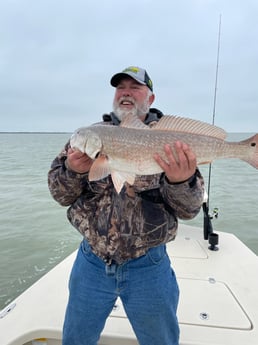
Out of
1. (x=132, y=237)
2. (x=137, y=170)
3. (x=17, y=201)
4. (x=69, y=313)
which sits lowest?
(x=17, y=201)

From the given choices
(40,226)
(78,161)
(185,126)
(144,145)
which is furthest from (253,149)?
(40,226)

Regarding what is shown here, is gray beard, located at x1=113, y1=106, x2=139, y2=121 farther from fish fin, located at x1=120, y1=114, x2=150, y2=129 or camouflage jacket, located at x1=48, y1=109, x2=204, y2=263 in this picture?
camouflage jacket, located at x1=48, y1=109, x2=204, y2=263

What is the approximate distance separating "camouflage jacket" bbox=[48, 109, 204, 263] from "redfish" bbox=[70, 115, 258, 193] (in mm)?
146

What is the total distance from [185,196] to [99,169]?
67 centimetres

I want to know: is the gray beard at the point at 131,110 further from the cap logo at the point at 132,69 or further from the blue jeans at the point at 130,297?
the blue jeans at the point at 130,297

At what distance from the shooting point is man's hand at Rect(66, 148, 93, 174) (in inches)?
84.2

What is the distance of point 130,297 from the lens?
2125mm

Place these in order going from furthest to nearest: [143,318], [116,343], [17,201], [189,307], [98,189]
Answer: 1. [17,201]
2. [189,307]
3. [116,343]
4. [98,189]
5. [143,318]

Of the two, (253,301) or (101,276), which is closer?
(101,276)

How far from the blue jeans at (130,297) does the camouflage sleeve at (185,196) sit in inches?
14.3

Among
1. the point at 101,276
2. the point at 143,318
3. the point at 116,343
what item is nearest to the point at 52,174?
the point at 101,276

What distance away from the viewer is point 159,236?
213cm

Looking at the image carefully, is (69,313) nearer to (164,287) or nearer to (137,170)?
(164,287)

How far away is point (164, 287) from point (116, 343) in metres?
0.92
